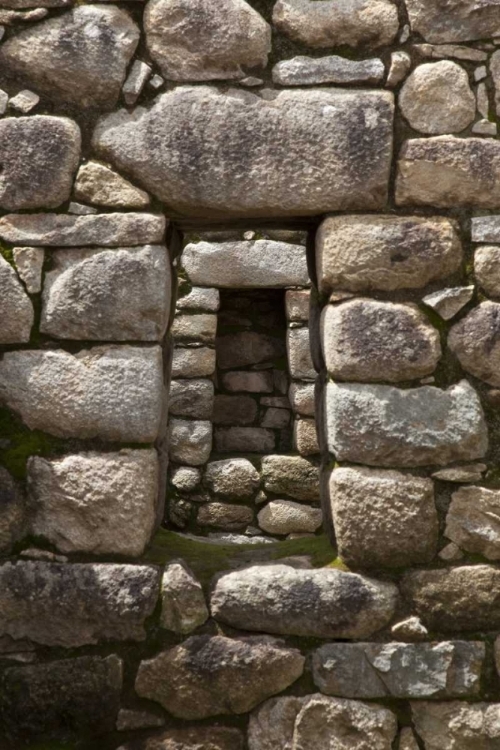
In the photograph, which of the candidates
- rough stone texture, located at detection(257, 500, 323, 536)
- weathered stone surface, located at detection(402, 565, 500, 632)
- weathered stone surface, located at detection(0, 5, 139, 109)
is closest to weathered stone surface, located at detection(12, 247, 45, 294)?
weathered stone surface, located at detection(0, 5, 139, 109)

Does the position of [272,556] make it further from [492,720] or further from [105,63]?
[105,63]

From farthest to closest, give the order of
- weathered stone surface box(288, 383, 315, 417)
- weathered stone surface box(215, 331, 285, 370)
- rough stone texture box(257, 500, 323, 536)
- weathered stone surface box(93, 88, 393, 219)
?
weathered stone surface box(215, 331, 285, 370)
rough stone texture box(257, 500, 323, 536)
weathered stone surface box(288, 383, 315, 417)
weathered stone surface box(93, 88, 393, 219)

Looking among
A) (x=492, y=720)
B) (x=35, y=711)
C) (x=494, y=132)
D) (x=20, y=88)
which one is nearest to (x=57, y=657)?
(x=35, y=711)

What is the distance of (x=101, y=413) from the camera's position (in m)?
2.41

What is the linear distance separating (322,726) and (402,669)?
0.97 ft

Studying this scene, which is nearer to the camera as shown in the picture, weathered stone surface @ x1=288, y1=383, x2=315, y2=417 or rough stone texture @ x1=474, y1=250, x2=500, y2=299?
rough stone texture @ x1=474, y1=250, x2=500, y2=299

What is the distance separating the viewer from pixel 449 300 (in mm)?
2434

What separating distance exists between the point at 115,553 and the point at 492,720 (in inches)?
48.8

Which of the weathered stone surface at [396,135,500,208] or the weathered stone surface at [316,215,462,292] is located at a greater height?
the weathered stone surface at [396,135,500,208]

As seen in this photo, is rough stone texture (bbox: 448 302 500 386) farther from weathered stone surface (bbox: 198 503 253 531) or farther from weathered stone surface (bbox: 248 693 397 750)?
weathered stone surface (bbox: 198 503 253 531)

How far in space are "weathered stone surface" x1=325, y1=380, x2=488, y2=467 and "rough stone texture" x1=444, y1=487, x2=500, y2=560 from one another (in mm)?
119

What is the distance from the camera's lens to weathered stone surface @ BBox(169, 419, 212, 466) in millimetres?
5066

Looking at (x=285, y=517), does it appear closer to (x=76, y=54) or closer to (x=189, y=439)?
(x=189, y=439)

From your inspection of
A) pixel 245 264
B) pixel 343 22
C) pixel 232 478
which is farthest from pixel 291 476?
pixel 343 22
